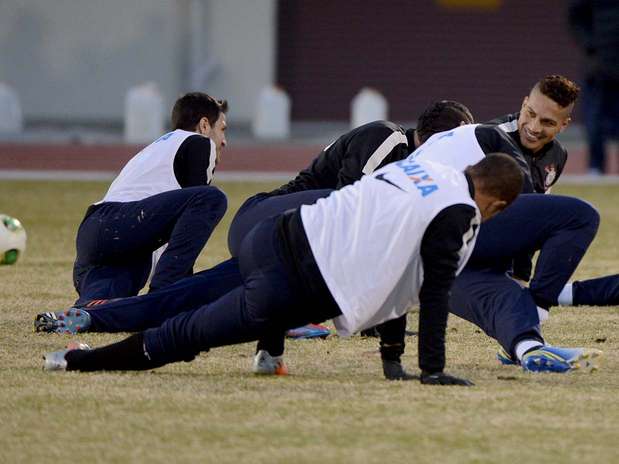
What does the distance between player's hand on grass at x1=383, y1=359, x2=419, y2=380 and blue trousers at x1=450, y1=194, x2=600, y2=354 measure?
0.65 metres

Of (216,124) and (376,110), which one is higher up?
(216,124)

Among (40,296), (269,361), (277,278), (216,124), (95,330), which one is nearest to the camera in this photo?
(277,278)

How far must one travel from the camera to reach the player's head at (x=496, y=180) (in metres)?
5.67

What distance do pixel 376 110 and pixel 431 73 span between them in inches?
89.3

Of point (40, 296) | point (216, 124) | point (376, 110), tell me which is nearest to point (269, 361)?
point (216, 124)

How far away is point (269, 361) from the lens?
20.5ft

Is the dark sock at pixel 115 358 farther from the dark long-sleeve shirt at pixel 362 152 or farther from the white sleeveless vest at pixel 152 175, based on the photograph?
the white sleeveless vest at pixel 152 175

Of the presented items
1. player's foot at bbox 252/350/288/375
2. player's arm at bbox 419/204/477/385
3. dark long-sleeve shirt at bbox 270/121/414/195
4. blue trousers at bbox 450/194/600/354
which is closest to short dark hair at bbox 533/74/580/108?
blue trousers at bbox 450/194/600/354

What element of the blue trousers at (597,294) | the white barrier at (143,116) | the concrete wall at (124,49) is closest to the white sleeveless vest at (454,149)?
the blue trousers at (597,294)

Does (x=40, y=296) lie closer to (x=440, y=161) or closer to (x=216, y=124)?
(x=216, y=124)

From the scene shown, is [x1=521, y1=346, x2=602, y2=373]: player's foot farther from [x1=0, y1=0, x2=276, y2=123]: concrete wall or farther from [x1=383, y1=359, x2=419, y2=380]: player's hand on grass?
[x1=0, y1=0, x2=276, y2=123]: concrete wall

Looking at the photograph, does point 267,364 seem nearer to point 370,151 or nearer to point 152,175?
point 370,151

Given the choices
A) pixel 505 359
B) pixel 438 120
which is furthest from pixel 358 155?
pixel 505 359

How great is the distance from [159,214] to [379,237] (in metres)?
2.32
